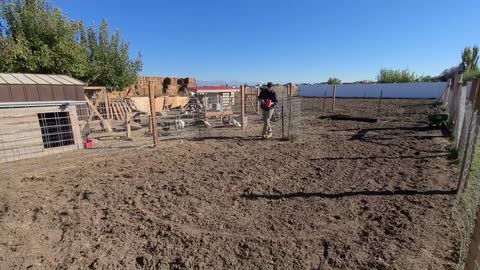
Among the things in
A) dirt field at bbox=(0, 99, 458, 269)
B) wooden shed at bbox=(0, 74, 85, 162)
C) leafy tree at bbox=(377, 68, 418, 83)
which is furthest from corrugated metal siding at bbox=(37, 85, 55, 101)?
leafy tree at bbox=(377, 68, 418, 83)

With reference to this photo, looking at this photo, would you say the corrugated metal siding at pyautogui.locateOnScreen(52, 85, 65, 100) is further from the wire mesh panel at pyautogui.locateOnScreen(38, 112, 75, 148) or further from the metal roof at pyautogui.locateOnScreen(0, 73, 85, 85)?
the wire mesh panel at pyautogui.locateOnScreen(38, 112, 75, 148)

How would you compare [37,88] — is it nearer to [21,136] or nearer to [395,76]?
[21,136]

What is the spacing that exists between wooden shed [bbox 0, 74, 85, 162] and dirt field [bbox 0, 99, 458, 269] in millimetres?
787

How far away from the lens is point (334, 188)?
507 centimetres

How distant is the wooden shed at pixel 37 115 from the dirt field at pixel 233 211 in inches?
31.0

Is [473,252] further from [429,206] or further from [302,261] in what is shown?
[429,206]

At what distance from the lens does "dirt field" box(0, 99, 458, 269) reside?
3170 mm

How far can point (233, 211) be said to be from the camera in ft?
14.0

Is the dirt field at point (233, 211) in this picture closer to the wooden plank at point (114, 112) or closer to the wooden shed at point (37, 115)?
the wooden shed at point (37, 115)

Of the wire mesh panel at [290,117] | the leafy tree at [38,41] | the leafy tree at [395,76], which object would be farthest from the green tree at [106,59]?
the leafy tree at [395,76]

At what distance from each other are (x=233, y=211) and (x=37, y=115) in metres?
7.20

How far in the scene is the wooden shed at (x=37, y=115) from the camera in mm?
7527

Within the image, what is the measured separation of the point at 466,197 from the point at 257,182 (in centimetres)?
347

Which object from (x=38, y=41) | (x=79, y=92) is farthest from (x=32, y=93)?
(x=38, y=41)
